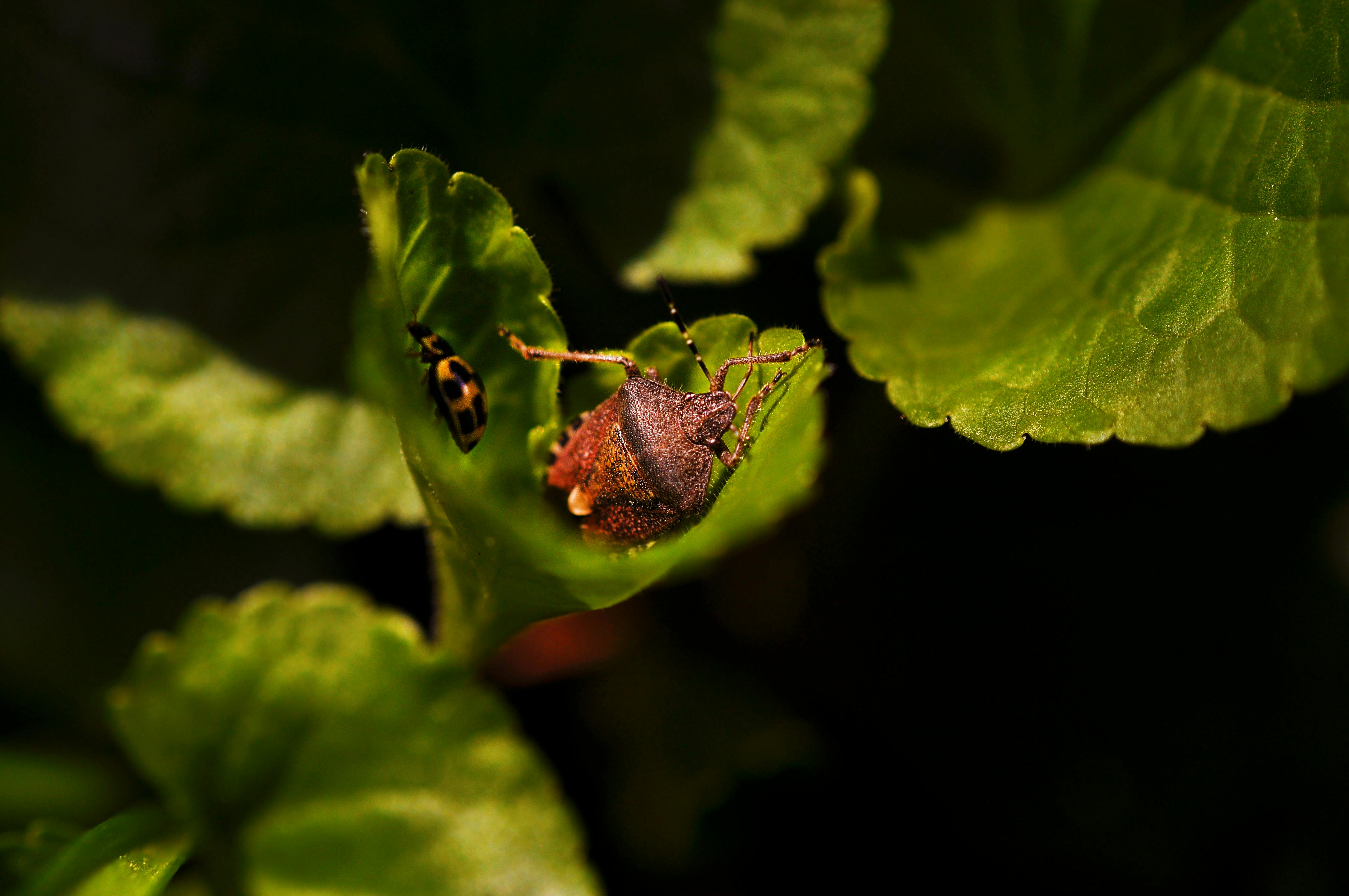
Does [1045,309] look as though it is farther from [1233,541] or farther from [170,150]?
[170,150]

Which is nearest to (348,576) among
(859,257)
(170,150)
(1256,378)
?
(170,150)

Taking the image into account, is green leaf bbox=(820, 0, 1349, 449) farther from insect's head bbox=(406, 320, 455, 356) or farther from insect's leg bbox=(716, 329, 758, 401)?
insect's head bbox=(406, 320, 455, 356)

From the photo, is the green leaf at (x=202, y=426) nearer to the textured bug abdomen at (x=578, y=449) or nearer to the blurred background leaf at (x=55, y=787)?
the textured bug abdomen at (x=578, y=449)

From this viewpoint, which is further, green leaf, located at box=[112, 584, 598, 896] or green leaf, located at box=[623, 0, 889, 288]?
green leaf, located at box=[623, 0, 889, 288]

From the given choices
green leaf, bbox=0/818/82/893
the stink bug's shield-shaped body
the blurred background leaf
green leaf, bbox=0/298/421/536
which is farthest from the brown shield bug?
the blurred background leaf

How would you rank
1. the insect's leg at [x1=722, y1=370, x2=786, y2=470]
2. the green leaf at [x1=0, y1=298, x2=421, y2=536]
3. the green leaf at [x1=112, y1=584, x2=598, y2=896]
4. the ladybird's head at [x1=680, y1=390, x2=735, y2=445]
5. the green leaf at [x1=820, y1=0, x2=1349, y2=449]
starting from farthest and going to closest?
1. the green leaf at [x1=0, y1=298, x2=421, y2=536]
2. the green leaf at [x1=112, y1=584, x2=598, y2=896]
3. the ladybird's head at [x1=680, y1=390, x2=735, y2=445]
4. the insect's leg at [x1=722, y1=370, x2=786, y2=470]
5. the green leaf at [x1=820, y1=0, x2=1349, y2=449]
